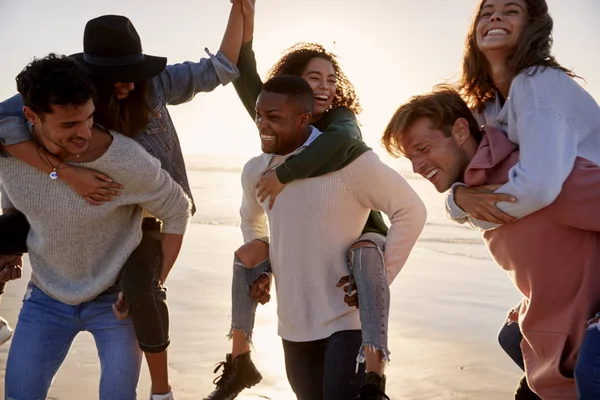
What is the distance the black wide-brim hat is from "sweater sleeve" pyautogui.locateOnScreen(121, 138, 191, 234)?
28 centimetres

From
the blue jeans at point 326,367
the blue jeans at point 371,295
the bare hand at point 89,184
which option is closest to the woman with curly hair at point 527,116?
the blue jeans at point 371,295

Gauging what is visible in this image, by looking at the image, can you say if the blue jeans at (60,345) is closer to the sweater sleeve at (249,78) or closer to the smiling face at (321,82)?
the sweater sleeve at (249,78)

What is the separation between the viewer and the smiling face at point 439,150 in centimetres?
315

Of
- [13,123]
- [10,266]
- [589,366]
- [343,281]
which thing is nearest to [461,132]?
[343,281]

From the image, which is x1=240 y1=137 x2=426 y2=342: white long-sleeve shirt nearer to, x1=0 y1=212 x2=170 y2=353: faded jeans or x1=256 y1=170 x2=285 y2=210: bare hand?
x1=256 y1=170 x2=285 y2=210: bare hand

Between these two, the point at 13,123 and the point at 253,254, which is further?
the point at 253,254

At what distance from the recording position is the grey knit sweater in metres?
3.19

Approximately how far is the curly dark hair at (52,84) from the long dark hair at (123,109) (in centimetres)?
23

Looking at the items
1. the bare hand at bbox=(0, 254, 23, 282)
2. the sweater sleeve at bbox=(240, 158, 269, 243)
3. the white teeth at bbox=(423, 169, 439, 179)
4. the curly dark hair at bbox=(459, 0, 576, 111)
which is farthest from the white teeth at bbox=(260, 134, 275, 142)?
the bare hand at bbox=(0, 254, 23, 282)

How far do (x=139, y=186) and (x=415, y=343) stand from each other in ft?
9.69

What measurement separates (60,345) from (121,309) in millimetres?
307

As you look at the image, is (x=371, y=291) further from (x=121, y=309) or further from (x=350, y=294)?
(x=121, y=309)

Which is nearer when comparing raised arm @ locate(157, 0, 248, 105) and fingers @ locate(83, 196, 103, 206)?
fingers @ locate(83, 196, 103, 206)

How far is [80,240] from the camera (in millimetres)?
3271
